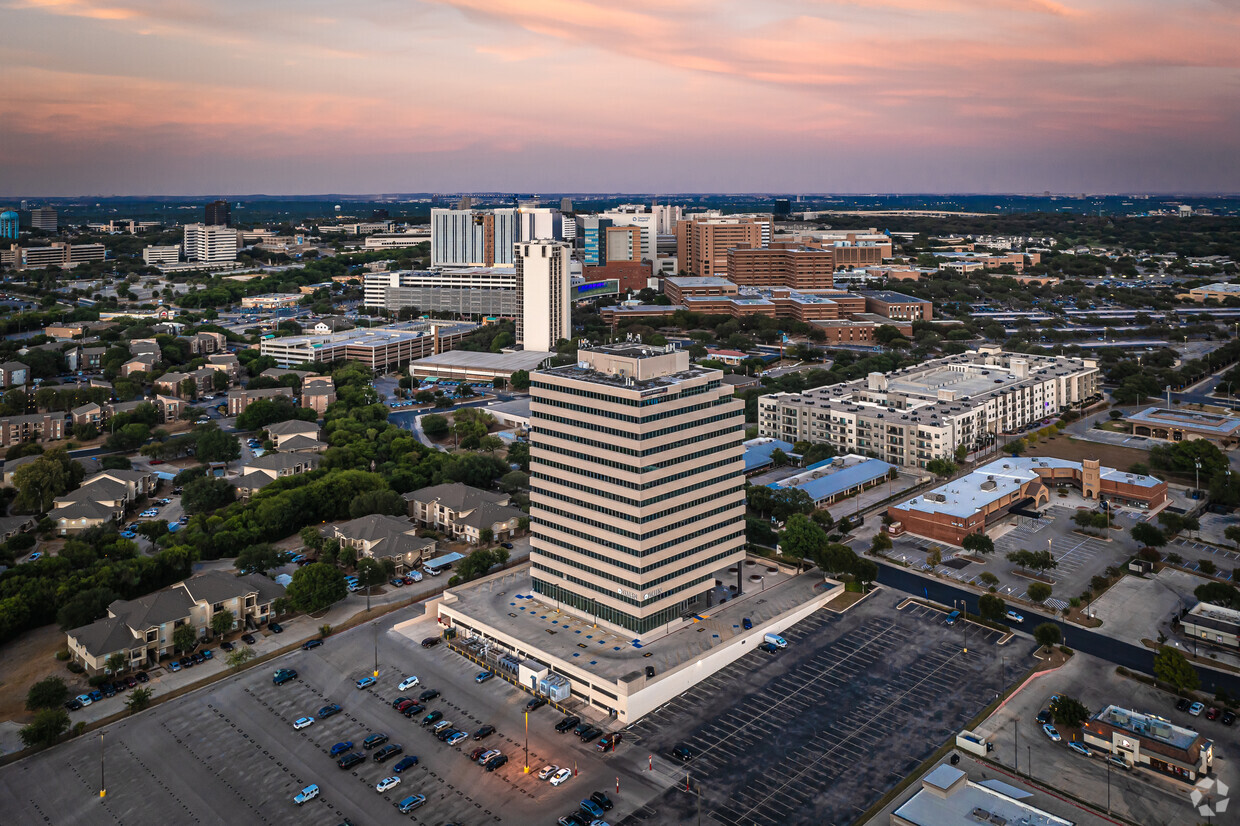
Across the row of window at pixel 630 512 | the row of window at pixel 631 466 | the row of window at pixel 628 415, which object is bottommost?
the row of window at pixel 630 512

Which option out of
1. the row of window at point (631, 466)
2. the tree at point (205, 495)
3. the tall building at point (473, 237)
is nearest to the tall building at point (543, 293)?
the tall building at point (473, 237)

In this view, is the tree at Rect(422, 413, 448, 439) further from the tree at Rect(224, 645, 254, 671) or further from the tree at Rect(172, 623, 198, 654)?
the tree at Rect(224, 645, 254, 671)

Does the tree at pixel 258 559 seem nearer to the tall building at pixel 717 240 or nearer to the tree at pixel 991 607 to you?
the tree at pixel 991 607

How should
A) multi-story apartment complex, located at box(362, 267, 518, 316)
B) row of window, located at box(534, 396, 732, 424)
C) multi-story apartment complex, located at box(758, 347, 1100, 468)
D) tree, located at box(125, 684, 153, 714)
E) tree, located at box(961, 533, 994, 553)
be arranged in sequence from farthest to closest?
multi-story apartment complex, located at box(362, 267, 518, 316) → multi-story apartment complex, located at box(758, 347, 1100, 468) → tree, located at box(961, 533, 994, 553) → row of window, located at box(534, 396, 732, 424) → tree, located at box(125, 684, 153, 714)

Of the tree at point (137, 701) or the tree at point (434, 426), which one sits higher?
the tree at point (434, 426)

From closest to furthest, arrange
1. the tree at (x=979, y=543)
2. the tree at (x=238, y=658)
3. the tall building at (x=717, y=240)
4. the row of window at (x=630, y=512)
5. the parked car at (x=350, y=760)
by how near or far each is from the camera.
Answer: the parked car at (x=350, y=760) → the row of window at (x=630, y=512) → the tree at (x=238, y=658) → the tree at (x=979, y=543) → the tall building at (x=717, y=240)

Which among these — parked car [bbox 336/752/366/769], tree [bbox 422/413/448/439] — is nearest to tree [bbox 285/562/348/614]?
parked car [bbox 336/752/366/769]

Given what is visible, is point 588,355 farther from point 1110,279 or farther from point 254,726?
point 1110,279
